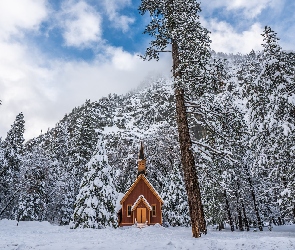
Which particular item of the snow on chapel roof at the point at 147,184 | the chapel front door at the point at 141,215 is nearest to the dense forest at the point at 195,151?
the snow on chapel roof at the point at 147,184

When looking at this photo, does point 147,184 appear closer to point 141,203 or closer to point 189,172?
point 141,203

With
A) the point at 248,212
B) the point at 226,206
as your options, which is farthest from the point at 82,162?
the point at 248,212

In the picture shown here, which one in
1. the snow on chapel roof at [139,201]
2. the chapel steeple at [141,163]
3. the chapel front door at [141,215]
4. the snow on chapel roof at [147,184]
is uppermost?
the chapel steeple at [141,163]

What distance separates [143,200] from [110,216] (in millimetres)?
10043

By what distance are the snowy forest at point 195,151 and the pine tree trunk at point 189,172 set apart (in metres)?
0.57

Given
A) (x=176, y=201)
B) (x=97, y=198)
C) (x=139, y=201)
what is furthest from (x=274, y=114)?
(x=139, y=201)

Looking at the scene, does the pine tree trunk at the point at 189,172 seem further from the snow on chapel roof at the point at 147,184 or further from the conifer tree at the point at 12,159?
the conifer tree at the point at 12,159

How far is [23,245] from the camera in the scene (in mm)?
8516

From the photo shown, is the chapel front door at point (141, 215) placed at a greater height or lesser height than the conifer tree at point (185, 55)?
lesser

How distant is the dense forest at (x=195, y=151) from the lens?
40.2ft

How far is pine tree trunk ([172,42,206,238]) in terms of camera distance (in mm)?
10391

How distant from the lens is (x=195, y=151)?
455 inches

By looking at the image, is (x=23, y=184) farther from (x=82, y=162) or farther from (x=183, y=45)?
(x=183, y=45)

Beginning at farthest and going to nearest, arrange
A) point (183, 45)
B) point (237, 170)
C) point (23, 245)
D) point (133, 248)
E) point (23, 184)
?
point (23, 184)
point (237, 170)
point (183, 45)
point (23, 245)
point (133, 248)
